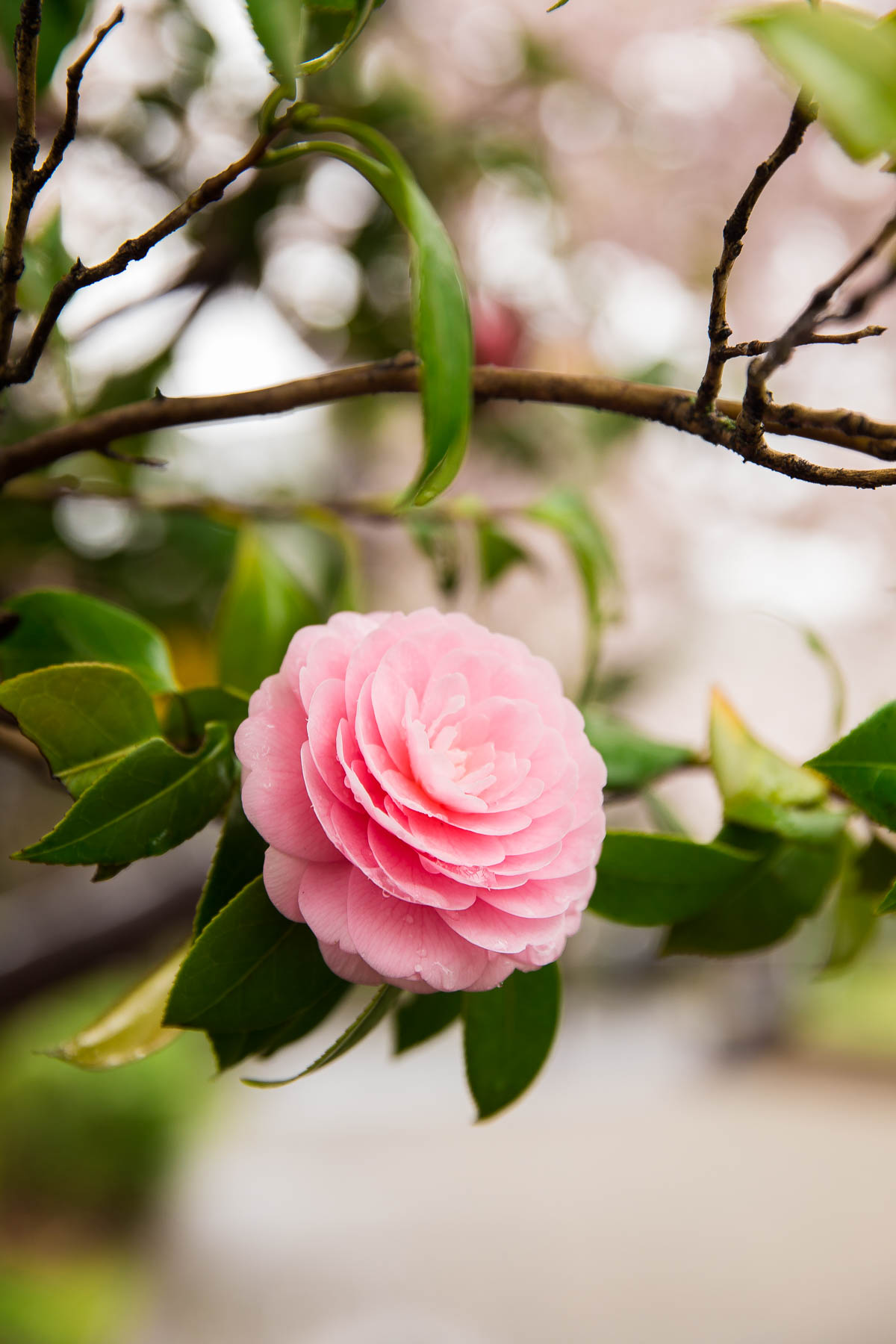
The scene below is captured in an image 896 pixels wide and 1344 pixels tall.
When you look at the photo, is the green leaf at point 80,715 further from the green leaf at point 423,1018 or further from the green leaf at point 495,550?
the green leaf at point 495,550

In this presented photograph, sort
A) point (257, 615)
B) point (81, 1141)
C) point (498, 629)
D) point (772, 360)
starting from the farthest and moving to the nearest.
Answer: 1. point (81, 1141)
2. point (498, 629)
3. point (257, 615)
4. point (772, 360)

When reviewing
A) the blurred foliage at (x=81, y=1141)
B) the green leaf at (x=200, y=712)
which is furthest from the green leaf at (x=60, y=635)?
the blurred foliage at (x=81, y=1141)

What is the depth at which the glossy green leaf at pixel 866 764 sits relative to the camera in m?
0.25

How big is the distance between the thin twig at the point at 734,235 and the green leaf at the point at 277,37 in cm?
10

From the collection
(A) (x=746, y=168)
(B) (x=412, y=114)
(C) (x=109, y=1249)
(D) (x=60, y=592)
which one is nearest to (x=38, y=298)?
(D) (x=60, y=592)

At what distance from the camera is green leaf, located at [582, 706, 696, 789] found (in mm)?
331

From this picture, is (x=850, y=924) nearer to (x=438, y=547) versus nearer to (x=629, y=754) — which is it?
(x=629, y=754)

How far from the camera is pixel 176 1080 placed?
11.4ft

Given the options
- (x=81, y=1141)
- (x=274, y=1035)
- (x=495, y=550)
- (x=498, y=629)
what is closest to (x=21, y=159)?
(x=274, y=1035)

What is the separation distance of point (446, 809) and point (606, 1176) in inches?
148

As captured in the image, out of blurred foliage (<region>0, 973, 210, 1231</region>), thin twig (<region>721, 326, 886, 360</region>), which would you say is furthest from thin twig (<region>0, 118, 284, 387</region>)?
blurred foliage (<region>0, 973, 210, 1231</region>)

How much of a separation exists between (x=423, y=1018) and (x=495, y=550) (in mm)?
273

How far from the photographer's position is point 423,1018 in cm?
32

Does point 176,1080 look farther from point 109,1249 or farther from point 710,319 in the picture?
point 710,319
